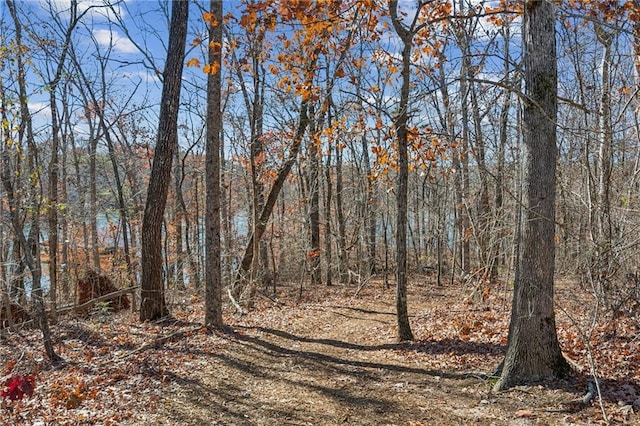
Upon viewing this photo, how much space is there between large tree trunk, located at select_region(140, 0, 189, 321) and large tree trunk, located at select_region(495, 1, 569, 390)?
663 cm

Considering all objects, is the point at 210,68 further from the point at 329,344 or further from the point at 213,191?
the point at 329,344

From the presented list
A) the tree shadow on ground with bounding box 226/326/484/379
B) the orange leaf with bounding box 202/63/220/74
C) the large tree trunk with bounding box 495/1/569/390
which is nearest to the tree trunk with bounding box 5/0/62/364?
the tree shadow on ground with bounding box 226/326/484/379

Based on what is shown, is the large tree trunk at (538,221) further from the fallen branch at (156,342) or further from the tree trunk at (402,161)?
the fallen branch at (156,342)

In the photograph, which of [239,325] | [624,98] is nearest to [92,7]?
[239,325]

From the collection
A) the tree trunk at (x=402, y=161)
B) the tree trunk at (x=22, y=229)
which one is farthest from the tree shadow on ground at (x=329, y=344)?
the tree trunk at (x=22, y=229)

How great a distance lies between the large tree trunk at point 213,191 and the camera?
25.4ft

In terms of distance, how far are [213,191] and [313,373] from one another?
12.1 ft

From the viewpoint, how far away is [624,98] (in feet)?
24.5

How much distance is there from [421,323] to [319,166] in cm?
890

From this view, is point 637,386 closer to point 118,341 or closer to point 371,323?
point 371,323

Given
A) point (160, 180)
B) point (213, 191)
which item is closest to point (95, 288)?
point (160, 180)

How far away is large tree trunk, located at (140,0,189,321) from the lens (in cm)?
877

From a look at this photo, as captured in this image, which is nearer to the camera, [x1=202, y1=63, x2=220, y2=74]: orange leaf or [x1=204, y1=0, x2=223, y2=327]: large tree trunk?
[x1=202, y1=63, x2=220, y2=74]: orange leaf

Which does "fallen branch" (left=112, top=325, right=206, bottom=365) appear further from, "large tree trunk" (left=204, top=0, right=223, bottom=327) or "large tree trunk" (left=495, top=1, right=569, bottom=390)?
"large tree trunk" (left=495, top=1, right=569, bottom=390)
